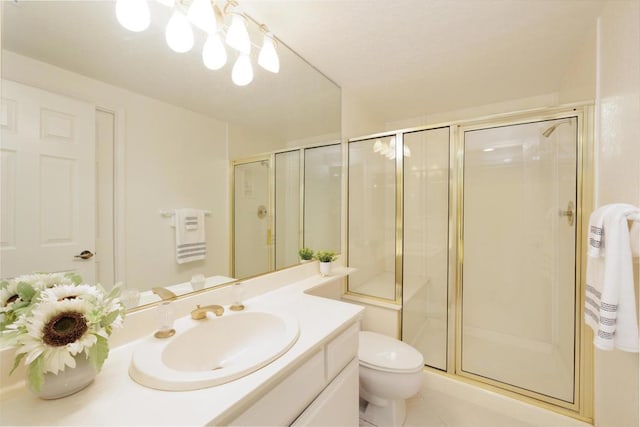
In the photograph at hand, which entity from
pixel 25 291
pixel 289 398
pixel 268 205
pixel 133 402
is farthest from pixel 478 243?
pixel 25 291

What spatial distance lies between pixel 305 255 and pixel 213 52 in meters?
1.25

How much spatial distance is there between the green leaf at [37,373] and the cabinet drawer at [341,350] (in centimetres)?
78

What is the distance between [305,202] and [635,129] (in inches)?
65.1

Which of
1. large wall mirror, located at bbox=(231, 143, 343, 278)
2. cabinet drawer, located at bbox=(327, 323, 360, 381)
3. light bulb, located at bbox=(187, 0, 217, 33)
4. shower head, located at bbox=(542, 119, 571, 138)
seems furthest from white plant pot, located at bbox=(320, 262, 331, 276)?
shower head, located at bbox=(542, 119, 571, 138)

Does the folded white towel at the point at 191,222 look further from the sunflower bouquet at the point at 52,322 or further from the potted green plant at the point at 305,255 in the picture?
the potted green plant at the point at 305,255

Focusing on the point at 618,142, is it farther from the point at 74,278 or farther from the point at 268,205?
the point at 74,278

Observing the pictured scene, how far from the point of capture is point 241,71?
1293mm

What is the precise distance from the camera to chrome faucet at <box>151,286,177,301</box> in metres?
0.97

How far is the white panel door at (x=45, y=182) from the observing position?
68 centimetres

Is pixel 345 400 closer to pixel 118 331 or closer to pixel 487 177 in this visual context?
pixel 118 331

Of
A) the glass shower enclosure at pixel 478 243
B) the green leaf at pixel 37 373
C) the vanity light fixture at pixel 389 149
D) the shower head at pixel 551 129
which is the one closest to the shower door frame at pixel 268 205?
the green leaf at pixel 37 373

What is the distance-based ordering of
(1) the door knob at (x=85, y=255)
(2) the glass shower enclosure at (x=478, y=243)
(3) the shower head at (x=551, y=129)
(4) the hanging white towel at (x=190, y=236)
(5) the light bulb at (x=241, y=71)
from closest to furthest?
(1) the door knob at (x=85, y=255), (4) the hanging white towel at (x=190, y=236), (5) the light bulb at (x=241, y=71), (3) the shower head at (x=551, y=129), (2) the glass shower enclosure at (x=478, y=243)

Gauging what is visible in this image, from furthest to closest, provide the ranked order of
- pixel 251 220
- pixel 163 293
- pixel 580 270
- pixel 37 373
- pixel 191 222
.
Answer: pixel 580 270, pixel 251 220, pixel 191 222, pixel 163 293, pixel 37 373

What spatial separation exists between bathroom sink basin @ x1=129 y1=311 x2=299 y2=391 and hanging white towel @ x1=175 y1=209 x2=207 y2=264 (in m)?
0.27
